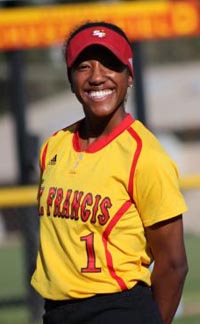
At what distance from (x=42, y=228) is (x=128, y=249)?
0.34m

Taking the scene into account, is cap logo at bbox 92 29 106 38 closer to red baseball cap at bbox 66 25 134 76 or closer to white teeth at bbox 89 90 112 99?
red baseball cap at bbox 66 25 134 76

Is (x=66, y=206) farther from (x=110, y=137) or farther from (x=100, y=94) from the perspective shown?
(x=100, y=94)

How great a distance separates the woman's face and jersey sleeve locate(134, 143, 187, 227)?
24cm

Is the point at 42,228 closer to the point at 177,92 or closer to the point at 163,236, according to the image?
the point at 163,236

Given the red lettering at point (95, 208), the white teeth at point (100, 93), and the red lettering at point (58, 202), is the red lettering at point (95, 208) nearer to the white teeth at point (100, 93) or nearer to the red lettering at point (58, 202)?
the red lettering at point (58, 202)

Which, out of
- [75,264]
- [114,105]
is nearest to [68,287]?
[75,264]

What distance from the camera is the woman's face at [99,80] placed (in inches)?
154

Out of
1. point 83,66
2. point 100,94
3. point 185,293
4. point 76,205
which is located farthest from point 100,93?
point 185,293

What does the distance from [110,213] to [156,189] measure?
0.17 metres

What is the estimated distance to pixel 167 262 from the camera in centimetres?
387

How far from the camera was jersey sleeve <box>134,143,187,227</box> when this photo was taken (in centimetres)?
379

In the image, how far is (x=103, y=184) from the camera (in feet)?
12.6

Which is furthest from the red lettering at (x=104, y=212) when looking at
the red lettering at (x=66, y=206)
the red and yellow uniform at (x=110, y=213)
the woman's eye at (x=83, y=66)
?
the woman's eye at (x=83, y=66)

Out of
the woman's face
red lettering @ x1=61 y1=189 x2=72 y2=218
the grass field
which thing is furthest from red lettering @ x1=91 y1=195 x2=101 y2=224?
the grass field
